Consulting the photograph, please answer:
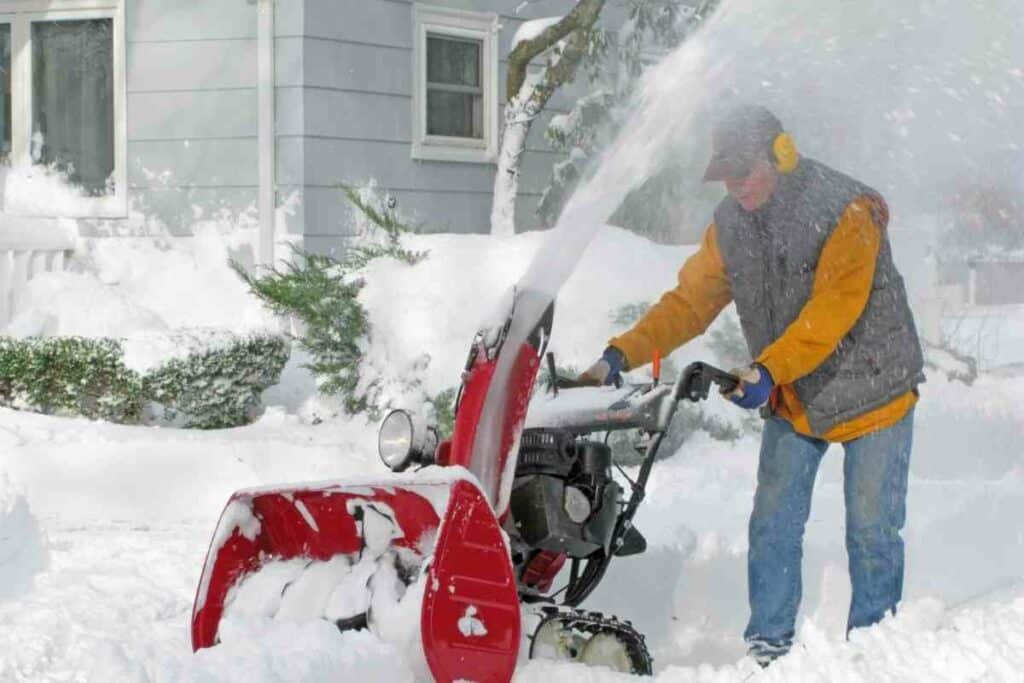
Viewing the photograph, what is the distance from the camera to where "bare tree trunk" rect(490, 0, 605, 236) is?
12.2 metres

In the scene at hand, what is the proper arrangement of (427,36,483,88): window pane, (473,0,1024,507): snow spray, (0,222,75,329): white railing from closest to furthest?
(473,0,1024,507): snow spray < (0,222,75,329): white railing < (427,36,483,88): window pane

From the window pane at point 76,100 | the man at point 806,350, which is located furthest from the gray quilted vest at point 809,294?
the window pane at point 76,100

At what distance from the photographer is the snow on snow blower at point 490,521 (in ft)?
14.0

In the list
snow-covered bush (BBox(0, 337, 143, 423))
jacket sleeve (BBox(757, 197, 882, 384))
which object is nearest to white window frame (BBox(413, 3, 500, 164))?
snow-covered bush (BBox(0, 337, 143, 423))

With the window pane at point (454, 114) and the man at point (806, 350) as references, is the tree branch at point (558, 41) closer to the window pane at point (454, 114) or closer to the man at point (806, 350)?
the window pane at point (454, 114)

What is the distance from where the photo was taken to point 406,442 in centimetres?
454

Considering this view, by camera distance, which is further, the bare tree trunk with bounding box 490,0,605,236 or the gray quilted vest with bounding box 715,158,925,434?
the bare tree trunk with bounding box 490,0,605,236

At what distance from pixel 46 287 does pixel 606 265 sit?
396 cm

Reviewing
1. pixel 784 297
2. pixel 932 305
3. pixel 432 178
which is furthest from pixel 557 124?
pixel 784 297

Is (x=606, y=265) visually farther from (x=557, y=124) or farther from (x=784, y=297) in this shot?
(x=784, y=297)

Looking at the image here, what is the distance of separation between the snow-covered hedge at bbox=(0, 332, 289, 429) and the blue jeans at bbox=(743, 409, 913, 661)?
208 inches

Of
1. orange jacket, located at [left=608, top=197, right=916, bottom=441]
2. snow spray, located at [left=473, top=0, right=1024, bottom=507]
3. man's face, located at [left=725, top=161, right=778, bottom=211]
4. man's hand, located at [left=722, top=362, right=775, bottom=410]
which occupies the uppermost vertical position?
snow spray, located at [left=473, top=0, right=1024, bottom=507]

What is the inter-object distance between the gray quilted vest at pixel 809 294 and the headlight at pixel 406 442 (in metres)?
1.30

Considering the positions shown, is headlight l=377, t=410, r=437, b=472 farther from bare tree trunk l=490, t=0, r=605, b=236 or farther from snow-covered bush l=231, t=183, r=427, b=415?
bare tree trunk l=490, t=0, r=605, b=236
